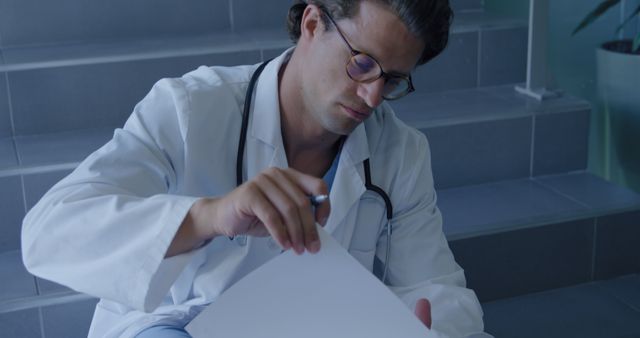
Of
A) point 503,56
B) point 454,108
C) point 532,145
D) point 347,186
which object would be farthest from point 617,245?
point 347,186

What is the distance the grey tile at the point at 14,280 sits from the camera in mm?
1844

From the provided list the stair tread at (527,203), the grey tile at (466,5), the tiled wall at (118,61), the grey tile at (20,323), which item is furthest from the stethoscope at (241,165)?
the grey tile at (466,5)

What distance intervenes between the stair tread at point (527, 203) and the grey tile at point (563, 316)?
0.20 meters

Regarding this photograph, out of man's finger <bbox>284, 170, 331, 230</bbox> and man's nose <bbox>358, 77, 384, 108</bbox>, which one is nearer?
man's finger <bbox>284, 170, 331, 230</bbox>

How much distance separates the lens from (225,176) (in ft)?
4.57

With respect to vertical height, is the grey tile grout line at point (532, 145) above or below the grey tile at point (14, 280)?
above

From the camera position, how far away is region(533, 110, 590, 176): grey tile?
94.3 inches

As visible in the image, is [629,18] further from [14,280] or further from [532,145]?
[14,280]

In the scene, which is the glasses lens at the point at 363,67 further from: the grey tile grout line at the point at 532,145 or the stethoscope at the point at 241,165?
the grey tile grout line at the point at 532,145

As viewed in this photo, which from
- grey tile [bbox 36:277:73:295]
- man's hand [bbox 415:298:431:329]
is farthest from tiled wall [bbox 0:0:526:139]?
man's hand [bbox 415:298:431:329]

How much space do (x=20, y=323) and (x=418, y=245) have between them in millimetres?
900

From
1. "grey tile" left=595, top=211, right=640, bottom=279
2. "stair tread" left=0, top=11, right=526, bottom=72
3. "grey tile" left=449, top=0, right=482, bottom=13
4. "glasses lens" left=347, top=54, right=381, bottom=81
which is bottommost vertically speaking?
"grey tile" left=595, top=211, right=640, bottom=279

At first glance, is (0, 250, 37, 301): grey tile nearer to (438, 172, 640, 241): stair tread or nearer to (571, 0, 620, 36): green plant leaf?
(438, 172, 640, 241): stair tread

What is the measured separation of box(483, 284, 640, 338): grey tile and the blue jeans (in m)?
0.96
